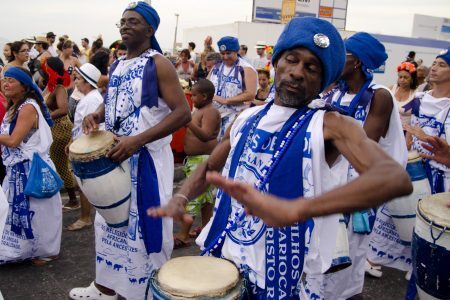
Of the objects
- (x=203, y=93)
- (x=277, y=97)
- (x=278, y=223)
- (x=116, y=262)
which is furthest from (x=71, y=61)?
(x=278, y=223)

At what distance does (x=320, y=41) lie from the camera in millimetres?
1775

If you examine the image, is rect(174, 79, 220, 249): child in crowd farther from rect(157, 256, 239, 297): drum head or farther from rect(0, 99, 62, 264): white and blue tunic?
rect(157, 256, 239, 297): drum head

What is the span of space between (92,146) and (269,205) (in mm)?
1994

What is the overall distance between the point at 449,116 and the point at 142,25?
2.64 m

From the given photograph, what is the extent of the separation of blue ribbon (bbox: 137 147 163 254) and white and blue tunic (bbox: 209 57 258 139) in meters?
3.55

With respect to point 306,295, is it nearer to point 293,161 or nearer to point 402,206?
point 293,161

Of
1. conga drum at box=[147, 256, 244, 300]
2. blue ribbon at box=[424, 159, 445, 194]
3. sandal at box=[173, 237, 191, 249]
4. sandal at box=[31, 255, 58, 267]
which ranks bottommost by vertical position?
sandal at box=[31, 255, 58, 267]

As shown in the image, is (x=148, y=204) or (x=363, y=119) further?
(x=363, y=119)

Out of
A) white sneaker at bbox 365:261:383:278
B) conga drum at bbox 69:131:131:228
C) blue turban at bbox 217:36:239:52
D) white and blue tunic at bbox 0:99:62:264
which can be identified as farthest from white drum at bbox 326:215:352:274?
blue turban at bbox 217:36:239:52

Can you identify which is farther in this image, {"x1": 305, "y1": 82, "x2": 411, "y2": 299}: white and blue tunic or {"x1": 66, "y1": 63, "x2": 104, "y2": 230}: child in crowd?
{"x1": 66, "y1": 63, "x2": 104, "y2": 230}: child in crowd

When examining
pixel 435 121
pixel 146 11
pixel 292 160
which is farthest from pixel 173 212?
pixel 435 121

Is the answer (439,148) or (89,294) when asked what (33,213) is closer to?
(89,294)

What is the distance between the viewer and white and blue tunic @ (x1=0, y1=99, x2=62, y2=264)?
418 cm

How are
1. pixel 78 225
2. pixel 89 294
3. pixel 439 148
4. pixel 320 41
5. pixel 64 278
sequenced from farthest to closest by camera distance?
pixel 78 225
pixel 64 278
pixel 89 294
pixel 439 148
pixel 320 41
